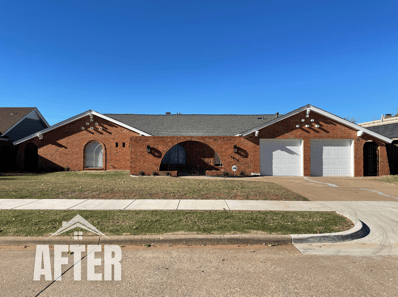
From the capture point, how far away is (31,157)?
21391 millimetres

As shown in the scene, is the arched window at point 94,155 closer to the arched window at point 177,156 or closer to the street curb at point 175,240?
the arched window at point 177,156

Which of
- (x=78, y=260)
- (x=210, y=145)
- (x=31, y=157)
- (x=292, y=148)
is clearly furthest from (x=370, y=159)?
(x=31, y=157)

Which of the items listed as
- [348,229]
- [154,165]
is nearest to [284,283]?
[348,229]

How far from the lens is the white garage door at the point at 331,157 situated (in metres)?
17.0

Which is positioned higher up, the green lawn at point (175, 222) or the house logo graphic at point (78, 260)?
the green lawn at point (175, 222)

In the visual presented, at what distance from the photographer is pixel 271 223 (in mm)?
5586

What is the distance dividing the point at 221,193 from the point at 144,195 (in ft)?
11.0

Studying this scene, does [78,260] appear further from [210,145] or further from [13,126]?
[13,126]

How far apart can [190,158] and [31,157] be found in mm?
15903

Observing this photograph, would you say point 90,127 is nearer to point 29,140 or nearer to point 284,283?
point 29,140

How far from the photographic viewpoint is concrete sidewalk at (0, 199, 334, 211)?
23.4 ft

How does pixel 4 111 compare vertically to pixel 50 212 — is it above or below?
above

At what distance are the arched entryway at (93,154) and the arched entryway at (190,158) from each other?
5.92 metres

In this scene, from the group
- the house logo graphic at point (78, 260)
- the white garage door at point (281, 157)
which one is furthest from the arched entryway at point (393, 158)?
the house logo graphic at point (78, 260)
